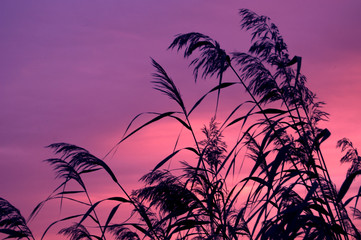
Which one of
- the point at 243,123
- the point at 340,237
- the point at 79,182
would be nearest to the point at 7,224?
the point at 79,182

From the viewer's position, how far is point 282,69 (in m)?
3.95

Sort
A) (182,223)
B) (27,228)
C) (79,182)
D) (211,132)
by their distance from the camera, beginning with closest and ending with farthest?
1. (182,223)
2. (79,182)
3. (27,228)
4. (211,132)

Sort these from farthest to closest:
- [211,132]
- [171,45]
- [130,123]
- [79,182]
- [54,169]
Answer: [211,132] → [54,169] → [79,182] → [171,45] → [130,123]

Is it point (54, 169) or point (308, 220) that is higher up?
point (54, 169)

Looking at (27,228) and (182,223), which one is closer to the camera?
(182,223)

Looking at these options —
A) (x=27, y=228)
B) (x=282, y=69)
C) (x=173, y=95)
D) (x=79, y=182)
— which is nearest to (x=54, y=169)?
(x=79, y=182)

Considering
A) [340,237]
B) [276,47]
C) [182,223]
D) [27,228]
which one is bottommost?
[340,237]

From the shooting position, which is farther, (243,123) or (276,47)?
(276,47)

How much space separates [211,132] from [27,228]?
93.1 inches

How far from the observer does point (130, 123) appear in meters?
2.73

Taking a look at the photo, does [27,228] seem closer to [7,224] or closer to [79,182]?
[7,224]

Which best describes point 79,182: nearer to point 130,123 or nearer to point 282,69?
point 130,123

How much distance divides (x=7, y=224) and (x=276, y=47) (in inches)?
126

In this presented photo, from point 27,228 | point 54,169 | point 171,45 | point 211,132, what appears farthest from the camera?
point 211,132
